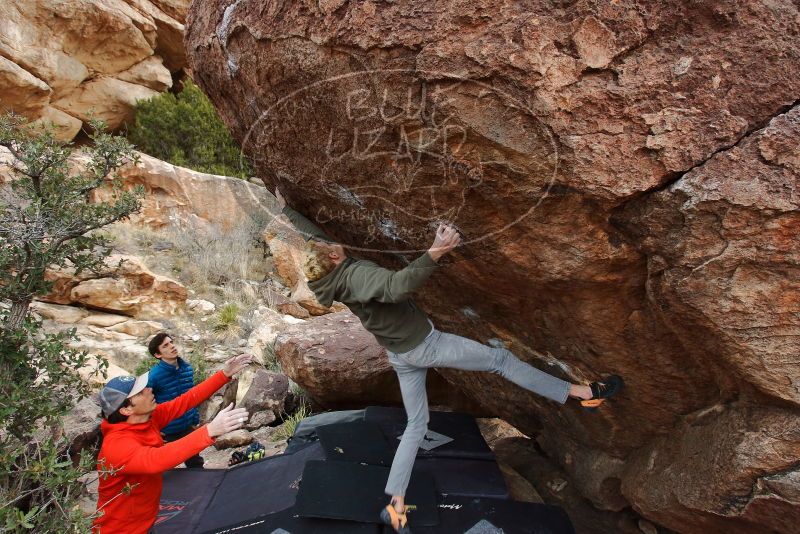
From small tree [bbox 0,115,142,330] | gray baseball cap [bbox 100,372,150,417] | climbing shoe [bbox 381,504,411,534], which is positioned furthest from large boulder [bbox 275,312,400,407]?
gray baseball cap [bbox 100,372,150,417]

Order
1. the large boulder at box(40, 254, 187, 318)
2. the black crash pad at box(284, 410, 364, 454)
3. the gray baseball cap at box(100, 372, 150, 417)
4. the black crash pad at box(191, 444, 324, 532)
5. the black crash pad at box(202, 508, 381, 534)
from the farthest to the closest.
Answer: the large boulder at box(40, 254, 187, 318), the black crash pad at box(284, 410, 364, 454), the black crash pad at box(191, 444, 324, 532), the black crash pad at box(202, 508, 381, 534), the gray baseball cap at box(100, 372, 150, 417)

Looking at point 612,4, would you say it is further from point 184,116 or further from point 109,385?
point 184,116

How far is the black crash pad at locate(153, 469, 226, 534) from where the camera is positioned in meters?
3.17

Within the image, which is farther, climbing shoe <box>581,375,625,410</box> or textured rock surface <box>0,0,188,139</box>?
textured rock surface <box>0,0,188,139</box>

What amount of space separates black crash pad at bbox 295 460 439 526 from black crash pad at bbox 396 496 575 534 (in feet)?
0.23

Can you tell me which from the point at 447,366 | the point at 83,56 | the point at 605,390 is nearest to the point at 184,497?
the point at 447,366

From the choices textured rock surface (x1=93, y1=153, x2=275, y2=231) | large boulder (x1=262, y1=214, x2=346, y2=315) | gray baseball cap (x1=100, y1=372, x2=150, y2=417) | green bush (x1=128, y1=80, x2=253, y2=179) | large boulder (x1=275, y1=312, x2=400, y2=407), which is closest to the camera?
gray baseball cap (x1=100, y1=372, x2=150, y2=417)

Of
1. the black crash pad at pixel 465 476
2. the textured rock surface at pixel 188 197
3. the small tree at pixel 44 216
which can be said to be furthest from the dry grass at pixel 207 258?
the black crash pad at pixel 465 476

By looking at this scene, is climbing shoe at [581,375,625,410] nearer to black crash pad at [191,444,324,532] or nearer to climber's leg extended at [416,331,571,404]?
climber's leg extended at [416,331,571,404]

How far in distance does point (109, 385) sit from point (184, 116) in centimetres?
969

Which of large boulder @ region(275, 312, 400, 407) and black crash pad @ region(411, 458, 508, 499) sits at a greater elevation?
black crash pad @ region(411, 458, 508, 499)

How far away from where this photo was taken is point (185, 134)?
1102cm

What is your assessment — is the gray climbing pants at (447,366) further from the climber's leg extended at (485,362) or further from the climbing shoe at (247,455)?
the climbing shoe at (247,455)

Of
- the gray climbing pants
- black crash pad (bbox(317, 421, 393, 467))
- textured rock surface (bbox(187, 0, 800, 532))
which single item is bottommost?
black crash pad (bbox(317, 421, 393, 467))
